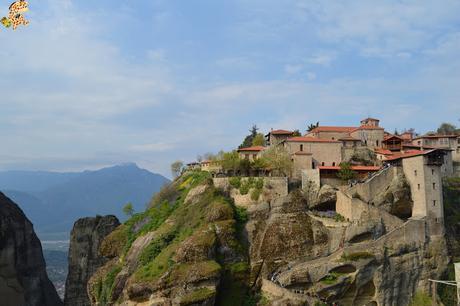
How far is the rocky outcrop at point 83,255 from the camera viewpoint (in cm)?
8581

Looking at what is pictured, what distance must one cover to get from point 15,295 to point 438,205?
71.4m

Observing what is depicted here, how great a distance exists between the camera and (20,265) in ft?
301

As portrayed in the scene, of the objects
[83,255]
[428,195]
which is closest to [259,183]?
[428,195]

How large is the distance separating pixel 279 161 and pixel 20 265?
57.0 meters

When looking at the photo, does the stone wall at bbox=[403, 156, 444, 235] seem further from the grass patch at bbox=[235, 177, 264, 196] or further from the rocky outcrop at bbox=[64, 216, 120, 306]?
the rocky outcrop at bbox=[64, 216, 120, 306]

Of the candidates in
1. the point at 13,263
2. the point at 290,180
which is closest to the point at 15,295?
the point at 13,263

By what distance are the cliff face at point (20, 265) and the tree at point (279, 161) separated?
53.9 m

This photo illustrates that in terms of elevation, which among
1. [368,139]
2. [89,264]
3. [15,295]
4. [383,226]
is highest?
[368,139]

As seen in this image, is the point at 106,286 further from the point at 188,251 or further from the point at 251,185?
the point at 251,185

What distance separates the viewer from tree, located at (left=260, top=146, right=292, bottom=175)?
6041 centimetres

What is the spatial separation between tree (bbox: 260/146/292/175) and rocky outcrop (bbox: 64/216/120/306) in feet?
117

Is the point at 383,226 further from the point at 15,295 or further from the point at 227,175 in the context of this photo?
the point at 15,295

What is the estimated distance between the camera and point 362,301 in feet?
167

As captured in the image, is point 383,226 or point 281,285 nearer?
point 281,285
